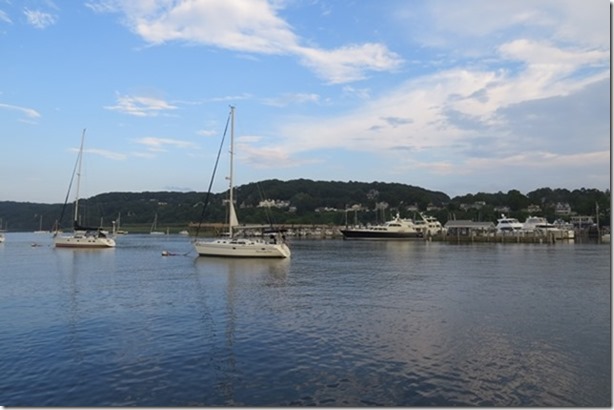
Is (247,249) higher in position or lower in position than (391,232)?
lower

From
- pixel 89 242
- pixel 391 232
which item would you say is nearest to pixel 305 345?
pixel 89 242

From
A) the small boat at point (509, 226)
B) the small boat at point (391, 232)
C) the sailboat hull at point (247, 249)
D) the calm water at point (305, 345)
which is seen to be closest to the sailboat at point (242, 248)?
the sailboat hull at point (247, 249)

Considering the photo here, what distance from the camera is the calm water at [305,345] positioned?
11391 millimetres

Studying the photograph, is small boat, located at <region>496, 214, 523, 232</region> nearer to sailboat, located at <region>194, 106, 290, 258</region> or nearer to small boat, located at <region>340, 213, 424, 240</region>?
small boat, located at <region>340, 213, 424, 240</region>

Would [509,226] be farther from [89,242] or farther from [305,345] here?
[305,345]

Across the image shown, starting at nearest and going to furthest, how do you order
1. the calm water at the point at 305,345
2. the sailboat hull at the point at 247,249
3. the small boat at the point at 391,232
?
the calm water at the point at 305,345
the sailboat hull at the point at 247,249
the small boat at the point at 391,232

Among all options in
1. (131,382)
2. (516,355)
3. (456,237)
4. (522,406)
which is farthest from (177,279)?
(456,237)

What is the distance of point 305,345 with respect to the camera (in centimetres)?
1554

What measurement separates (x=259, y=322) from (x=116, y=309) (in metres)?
7.25

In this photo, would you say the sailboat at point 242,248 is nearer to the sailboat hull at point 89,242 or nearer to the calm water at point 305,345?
the calm water at point 305,345

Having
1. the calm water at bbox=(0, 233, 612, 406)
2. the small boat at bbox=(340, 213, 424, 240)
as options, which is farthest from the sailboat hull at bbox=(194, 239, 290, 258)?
the small boat at bbox=(340, 213, 424, 240)

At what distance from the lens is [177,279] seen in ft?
111

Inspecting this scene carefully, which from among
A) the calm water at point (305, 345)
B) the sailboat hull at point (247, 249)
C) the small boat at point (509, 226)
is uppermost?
the small boat at point (509, 226)

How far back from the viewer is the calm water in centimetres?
1139
